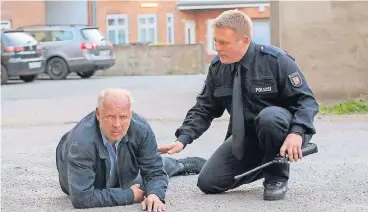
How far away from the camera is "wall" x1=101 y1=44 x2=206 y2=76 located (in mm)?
29203

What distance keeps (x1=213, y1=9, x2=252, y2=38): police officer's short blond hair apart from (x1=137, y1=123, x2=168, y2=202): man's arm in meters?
0.85

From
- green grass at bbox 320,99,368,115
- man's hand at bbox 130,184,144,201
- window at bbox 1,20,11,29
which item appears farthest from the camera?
window at bbox 1,20,11,29

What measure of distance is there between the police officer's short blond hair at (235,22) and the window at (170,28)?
117 feet

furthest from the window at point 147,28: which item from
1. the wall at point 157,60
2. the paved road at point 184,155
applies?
the paved road at point 184,155

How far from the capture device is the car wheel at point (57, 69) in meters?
26.3

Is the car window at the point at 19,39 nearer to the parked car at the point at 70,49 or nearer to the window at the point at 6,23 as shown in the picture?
the parked car at the point at 70,49

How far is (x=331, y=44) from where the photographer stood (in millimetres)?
12969

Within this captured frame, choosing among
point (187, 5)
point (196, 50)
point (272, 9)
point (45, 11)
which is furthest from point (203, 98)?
point (187, 5)

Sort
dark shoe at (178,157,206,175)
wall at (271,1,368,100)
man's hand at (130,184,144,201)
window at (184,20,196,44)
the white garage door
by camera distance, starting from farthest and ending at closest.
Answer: window at (184,20,196,44) → the white garage door → wall at (271,1,368,100) → dark shoe at (178,157,206,175) → man's hand at (130,184,144,201)

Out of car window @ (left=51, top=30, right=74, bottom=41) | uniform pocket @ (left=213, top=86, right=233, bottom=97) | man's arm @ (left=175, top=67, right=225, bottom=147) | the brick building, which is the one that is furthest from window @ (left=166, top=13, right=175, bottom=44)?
uniform pocket @ (left=213, top=86, right=233, bottom=97)

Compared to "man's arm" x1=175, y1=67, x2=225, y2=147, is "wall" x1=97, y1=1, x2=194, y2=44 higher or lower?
higher

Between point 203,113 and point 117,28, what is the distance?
34.5 meters

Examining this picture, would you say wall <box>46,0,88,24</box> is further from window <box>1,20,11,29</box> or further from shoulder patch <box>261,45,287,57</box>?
shoulder patch <box>261,45,287,57</box>

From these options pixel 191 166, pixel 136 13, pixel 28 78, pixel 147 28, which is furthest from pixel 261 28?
pixel 191 166
